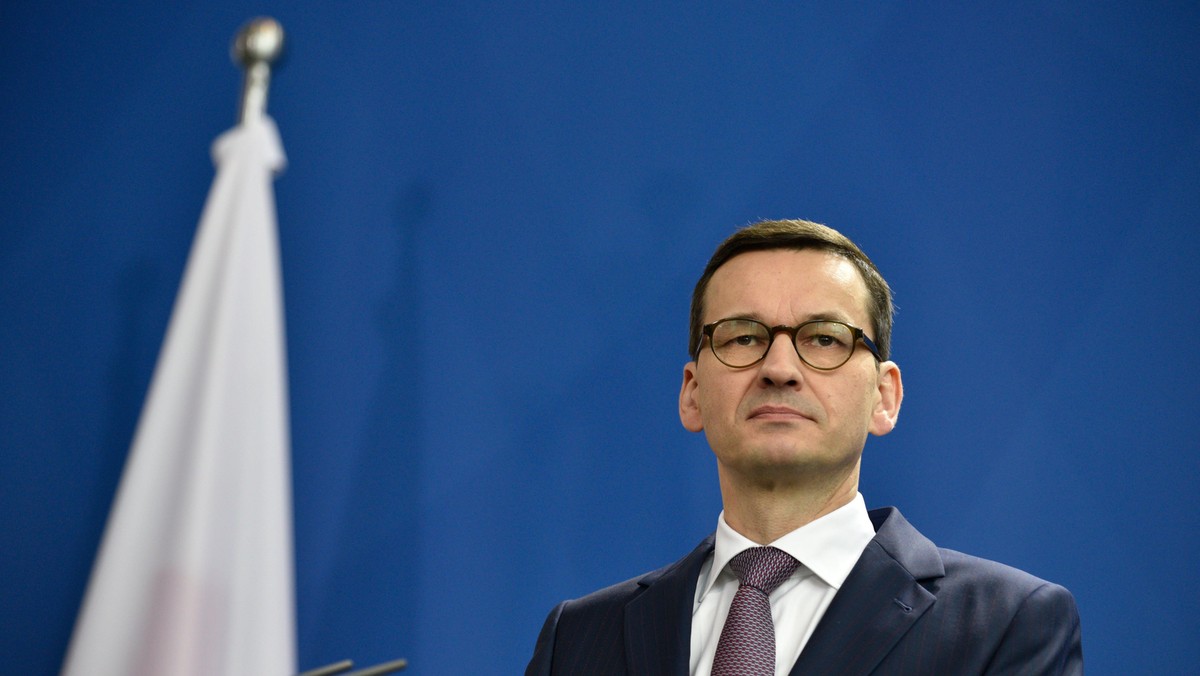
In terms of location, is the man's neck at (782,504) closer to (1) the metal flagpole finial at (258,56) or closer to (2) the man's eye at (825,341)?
(2) the man's eye at (825,341)

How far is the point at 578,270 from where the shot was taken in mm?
2541

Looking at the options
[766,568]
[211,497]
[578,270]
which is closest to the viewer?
[766,568]

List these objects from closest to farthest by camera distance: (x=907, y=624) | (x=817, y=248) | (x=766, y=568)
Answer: (x=907, y=624), (x=766, y=568), (x=817, y=248)

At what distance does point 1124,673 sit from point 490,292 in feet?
4.85

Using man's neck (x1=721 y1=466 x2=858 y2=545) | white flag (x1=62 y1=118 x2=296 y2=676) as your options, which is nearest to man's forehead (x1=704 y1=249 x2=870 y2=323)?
man's neck (x1=721 y1=466 x2=858 y2=545)

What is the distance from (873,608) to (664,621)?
0.32 metres

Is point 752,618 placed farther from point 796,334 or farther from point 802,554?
point 796,334

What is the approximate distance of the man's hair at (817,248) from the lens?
181cm

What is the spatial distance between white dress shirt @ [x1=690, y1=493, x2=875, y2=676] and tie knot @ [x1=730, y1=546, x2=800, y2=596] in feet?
0.04

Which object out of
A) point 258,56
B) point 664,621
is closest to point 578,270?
point 258,56

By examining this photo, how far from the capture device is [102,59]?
9.41 feet

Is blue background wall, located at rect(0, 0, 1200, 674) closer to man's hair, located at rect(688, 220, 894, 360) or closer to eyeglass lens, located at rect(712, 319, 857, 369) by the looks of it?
man's hair, located at rect(688, 220, 894, 360)

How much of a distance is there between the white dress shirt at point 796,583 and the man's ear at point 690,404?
216 mm

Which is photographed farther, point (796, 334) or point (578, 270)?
point (578, 270)
